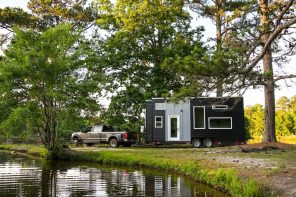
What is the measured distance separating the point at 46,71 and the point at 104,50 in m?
13.1

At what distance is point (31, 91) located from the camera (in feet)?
69.0

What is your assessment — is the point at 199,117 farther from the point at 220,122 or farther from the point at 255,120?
the point at 255,120

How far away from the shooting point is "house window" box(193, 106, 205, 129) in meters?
26.6

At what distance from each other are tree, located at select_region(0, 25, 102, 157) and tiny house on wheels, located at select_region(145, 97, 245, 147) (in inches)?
224

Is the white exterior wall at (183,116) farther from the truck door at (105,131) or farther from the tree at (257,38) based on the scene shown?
the tree at (257,38)

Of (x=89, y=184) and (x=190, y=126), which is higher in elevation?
(x=190, y=126)

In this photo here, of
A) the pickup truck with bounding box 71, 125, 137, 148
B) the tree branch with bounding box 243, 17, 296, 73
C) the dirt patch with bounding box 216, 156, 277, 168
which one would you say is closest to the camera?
the tree branch with bounding box 243, 17, 296, 73

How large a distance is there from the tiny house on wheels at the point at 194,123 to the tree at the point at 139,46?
446 centimetres

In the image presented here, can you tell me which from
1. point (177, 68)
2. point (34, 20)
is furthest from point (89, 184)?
point (34, 20)

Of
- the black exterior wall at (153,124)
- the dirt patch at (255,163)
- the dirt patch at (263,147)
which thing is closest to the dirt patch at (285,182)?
the dirt patch at (255,163)

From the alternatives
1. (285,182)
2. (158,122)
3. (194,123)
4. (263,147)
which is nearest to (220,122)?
(194,123)

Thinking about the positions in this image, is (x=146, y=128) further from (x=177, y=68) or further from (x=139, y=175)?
(x=177, y=68)

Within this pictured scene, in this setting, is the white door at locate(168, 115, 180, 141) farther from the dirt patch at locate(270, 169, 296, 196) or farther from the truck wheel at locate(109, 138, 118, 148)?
the dirt patch at locate(270, 169, 296, 196)

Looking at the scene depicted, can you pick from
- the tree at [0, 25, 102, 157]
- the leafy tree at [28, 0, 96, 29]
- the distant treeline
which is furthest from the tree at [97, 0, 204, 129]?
the distant treeline
